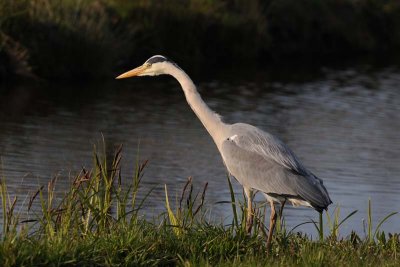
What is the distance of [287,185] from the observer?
7.54m

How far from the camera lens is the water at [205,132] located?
11445 mm

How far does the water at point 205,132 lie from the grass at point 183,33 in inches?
28.9

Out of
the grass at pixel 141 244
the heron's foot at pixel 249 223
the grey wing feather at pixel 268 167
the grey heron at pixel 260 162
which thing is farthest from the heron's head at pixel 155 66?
the heron's foot at pixel 249 223

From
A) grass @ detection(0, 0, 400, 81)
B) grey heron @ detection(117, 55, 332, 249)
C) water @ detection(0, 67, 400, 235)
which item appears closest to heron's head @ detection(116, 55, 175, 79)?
grey heron @ detection(117, 55, 332, 249)

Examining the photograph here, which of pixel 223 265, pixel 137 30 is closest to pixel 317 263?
pixel 223 265

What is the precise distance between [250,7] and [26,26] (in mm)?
8228

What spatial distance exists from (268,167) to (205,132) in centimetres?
755

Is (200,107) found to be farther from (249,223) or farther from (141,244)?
(141,244)

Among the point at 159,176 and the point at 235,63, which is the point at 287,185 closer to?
the point at 159,176

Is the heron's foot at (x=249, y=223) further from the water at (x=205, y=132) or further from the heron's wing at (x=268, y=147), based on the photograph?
the water at (x=205, y=132)

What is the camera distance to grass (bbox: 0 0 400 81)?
19.5 meters

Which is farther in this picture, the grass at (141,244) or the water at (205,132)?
the water at (205,132)

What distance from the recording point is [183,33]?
918 inches

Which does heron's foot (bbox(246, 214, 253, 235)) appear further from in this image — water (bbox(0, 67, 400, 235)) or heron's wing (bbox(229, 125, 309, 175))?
water (bbox(0, 67, 400, 235))
